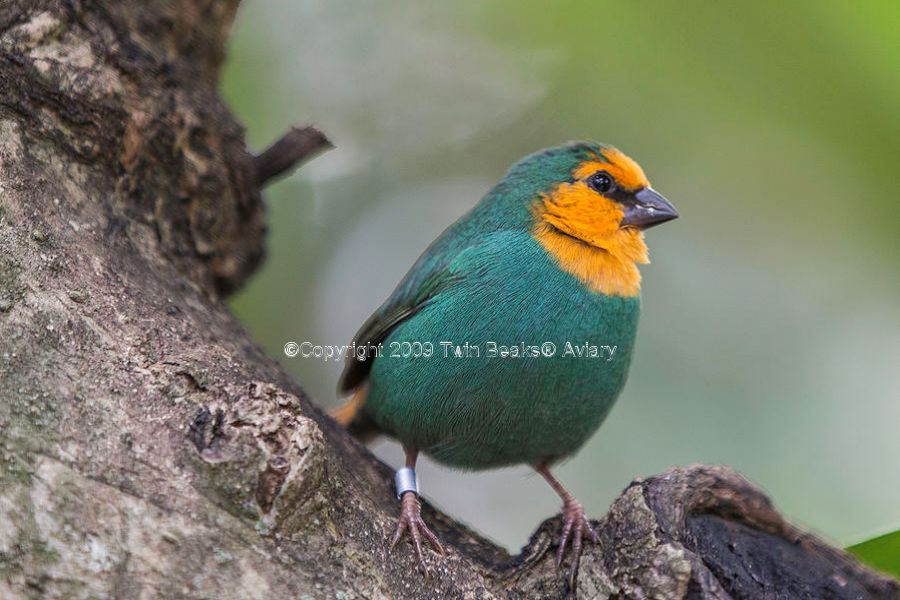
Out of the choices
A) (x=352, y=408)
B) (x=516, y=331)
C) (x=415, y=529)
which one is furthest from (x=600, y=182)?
(x=415, y=529)

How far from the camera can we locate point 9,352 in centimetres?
223

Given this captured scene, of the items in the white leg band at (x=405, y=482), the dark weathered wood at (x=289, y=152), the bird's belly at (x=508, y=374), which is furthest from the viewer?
the dark weathered wood at (x=289, y=152)

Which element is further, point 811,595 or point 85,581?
point 811,595

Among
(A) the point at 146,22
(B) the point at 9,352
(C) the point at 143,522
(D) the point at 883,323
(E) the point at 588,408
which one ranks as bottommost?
(C) the point at 143,522

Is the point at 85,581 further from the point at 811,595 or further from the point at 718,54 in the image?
the point at 718,54

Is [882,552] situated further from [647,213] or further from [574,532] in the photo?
[647,213]

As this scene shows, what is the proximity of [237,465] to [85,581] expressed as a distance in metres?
0.44

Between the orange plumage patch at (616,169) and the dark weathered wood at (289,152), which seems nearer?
the dark weathered wood at (289,152)

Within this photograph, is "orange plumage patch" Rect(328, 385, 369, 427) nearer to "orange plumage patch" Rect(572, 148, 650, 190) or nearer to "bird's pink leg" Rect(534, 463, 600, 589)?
"bird's pink leg" Rect(534, 463, 600, 589)

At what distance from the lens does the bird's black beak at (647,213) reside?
406cm

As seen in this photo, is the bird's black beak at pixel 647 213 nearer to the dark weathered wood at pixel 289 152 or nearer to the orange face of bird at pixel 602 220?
the orange face of bird at pixel 602 220

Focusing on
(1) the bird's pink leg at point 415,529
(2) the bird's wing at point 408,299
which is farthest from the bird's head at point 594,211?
(1) the bird's pink leg at point 415,529

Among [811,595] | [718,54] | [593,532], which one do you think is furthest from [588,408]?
[718,54]

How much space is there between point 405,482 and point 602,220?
158 centimetres
